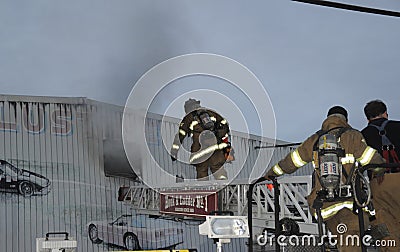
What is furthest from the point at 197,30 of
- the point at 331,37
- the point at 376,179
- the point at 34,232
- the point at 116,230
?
the point at 376,179

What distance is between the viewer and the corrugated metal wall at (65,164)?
9781 millimetres

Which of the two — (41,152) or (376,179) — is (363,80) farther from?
(376,179)

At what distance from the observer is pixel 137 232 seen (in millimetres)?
10898

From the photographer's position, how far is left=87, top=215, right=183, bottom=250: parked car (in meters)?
10.5

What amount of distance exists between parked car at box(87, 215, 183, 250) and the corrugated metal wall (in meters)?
0.12

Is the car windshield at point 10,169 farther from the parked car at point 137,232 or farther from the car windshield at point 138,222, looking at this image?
the car windshield at point 138,222

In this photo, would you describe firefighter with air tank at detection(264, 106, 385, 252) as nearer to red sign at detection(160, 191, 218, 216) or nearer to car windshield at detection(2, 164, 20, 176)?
red sign at detection(160, 191, 218, 216)

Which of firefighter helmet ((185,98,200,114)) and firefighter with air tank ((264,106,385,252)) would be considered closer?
A: firefighter with air tank ((264,106,385,252))

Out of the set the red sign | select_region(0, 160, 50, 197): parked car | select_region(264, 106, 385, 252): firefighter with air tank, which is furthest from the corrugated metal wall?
select_region(264, 106, 385, 252): firefighter with air tank

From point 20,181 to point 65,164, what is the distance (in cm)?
89

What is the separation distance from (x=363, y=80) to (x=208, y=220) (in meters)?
11.8

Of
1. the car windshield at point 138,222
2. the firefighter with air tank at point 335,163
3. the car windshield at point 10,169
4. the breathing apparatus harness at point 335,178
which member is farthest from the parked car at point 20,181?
the breathing apparatus harness at point 335,178

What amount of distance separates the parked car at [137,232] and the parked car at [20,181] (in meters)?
1.18

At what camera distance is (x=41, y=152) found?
10.2 meters
